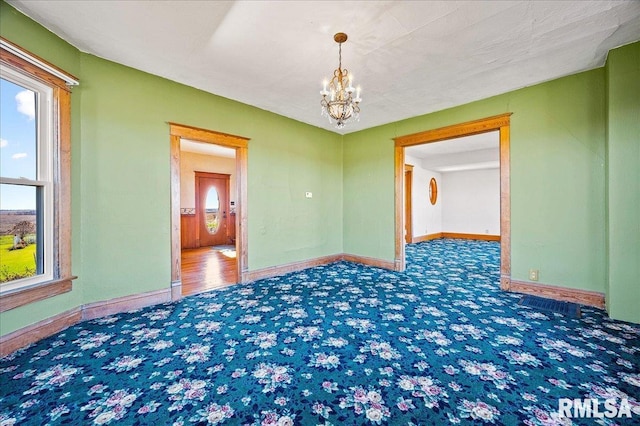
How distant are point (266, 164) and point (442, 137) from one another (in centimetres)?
301

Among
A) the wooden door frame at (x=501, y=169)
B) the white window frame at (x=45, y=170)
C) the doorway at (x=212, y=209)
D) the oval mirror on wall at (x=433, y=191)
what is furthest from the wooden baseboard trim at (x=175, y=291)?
the oval mirror on wall at (x=433, y=191)

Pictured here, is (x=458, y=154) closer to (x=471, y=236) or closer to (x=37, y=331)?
(x=471, y=236)

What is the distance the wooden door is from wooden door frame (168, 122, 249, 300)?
466 centimetres

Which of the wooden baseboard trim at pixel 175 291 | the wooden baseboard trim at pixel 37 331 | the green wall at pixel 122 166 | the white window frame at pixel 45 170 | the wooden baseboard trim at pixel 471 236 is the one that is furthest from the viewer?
the wooden baseboard trim at pixel 471 236

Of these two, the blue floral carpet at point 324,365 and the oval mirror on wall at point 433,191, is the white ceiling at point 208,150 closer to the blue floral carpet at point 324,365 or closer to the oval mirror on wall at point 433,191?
the blue floral carpet at point 324,365

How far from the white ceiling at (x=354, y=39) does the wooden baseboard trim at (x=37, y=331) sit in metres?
2.73

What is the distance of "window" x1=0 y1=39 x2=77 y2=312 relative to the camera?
7.48 ft

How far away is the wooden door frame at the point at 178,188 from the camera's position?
3.51 m

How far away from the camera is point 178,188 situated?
139 inches

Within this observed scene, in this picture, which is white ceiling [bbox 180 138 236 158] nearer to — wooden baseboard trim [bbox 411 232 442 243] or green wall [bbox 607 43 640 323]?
wooden baseboard trim [bbox 411 232 442 243]

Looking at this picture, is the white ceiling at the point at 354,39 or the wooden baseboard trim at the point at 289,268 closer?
the white ceiling at the point at 354,39

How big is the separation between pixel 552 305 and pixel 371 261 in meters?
2.81

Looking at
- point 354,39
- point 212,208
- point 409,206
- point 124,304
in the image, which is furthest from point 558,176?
point 212,208

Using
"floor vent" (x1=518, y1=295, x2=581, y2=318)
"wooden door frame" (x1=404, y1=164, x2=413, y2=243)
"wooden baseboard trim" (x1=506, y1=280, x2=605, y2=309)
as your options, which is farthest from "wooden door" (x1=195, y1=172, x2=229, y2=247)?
"floor vent" (x1=518, y1=295, x2=581, y2=318)
